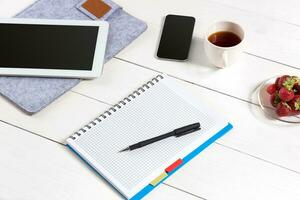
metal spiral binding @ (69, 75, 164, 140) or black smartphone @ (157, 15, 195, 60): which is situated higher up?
black smartphone @ (157, 15, 195, 60)

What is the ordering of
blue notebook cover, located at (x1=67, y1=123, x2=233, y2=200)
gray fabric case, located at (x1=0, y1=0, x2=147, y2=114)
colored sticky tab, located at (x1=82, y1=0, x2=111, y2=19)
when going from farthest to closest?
colored sticky tab, located at (x1=82, y1=0, x2=111, y2=19), gray fabric case, located at (x1=0, y1=0, x2=147, y2=114), blue notebook cover, located at (x1=67, y1=123, x2=233, y2=200)

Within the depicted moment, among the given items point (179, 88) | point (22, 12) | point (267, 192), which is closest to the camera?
point (267, 192)

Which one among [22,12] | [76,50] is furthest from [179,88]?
[22,12]

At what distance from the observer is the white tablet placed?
3.34 feet

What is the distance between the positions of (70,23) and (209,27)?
0.95 ft

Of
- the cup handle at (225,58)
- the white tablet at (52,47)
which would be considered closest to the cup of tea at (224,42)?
the cup handle at (225,58)

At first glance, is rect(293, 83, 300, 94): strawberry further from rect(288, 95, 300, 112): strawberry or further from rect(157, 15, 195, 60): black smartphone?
rect(157, 15, 195, 60): black smartphone

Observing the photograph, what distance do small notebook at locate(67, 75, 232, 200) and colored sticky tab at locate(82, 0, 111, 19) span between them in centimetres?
21

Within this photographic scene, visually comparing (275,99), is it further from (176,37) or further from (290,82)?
(176,37)

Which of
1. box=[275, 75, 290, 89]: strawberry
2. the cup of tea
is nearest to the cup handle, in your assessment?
the cup of tea

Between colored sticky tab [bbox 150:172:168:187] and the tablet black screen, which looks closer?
colored sticky tab [bbox 150:172:168:187]

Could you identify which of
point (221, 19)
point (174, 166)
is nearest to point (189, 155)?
point (174, 166)

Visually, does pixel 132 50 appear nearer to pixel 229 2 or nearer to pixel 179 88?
pixel 179 88

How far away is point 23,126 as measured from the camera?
3.21 feet
